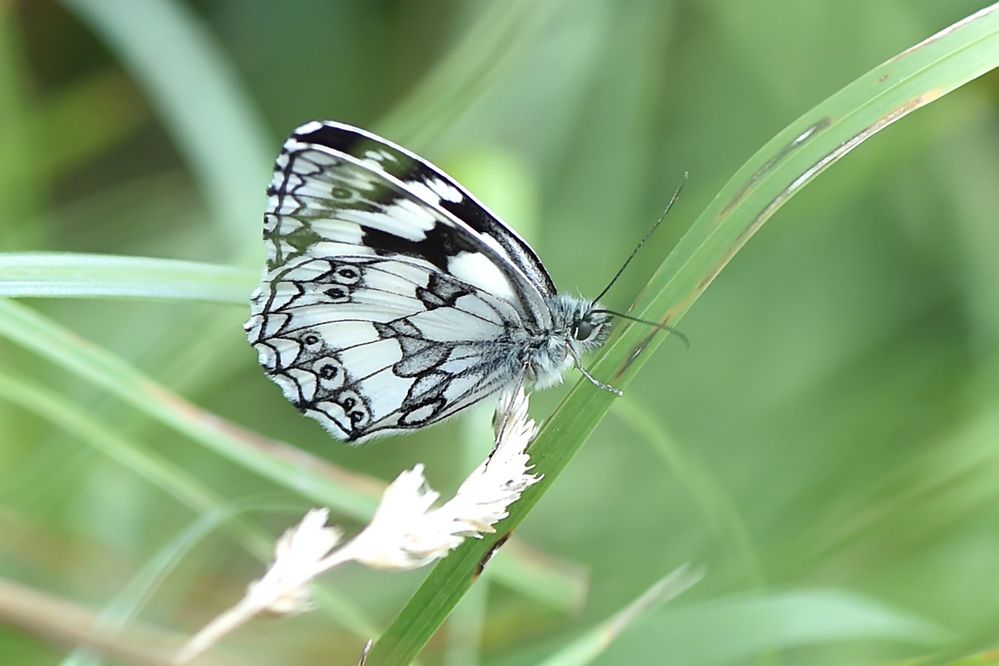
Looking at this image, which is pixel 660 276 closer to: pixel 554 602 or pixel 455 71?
pixel 554 602

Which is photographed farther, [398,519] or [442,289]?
[442,289]

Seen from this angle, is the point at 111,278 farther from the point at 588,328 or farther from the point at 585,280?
the point at 585,280

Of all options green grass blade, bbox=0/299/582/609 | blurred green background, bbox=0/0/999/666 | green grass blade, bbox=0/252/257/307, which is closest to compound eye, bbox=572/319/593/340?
blurred green background, bbox=0/0/999/666

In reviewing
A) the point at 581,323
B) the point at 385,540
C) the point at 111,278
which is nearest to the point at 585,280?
the point at 581,323

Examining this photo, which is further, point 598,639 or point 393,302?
point 393,302

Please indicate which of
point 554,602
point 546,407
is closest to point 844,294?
point 546,407

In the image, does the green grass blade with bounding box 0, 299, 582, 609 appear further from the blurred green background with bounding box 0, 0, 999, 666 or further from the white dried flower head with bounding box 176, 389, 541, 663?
the white dried flower head with bounding box 176, 389, 541, 663
